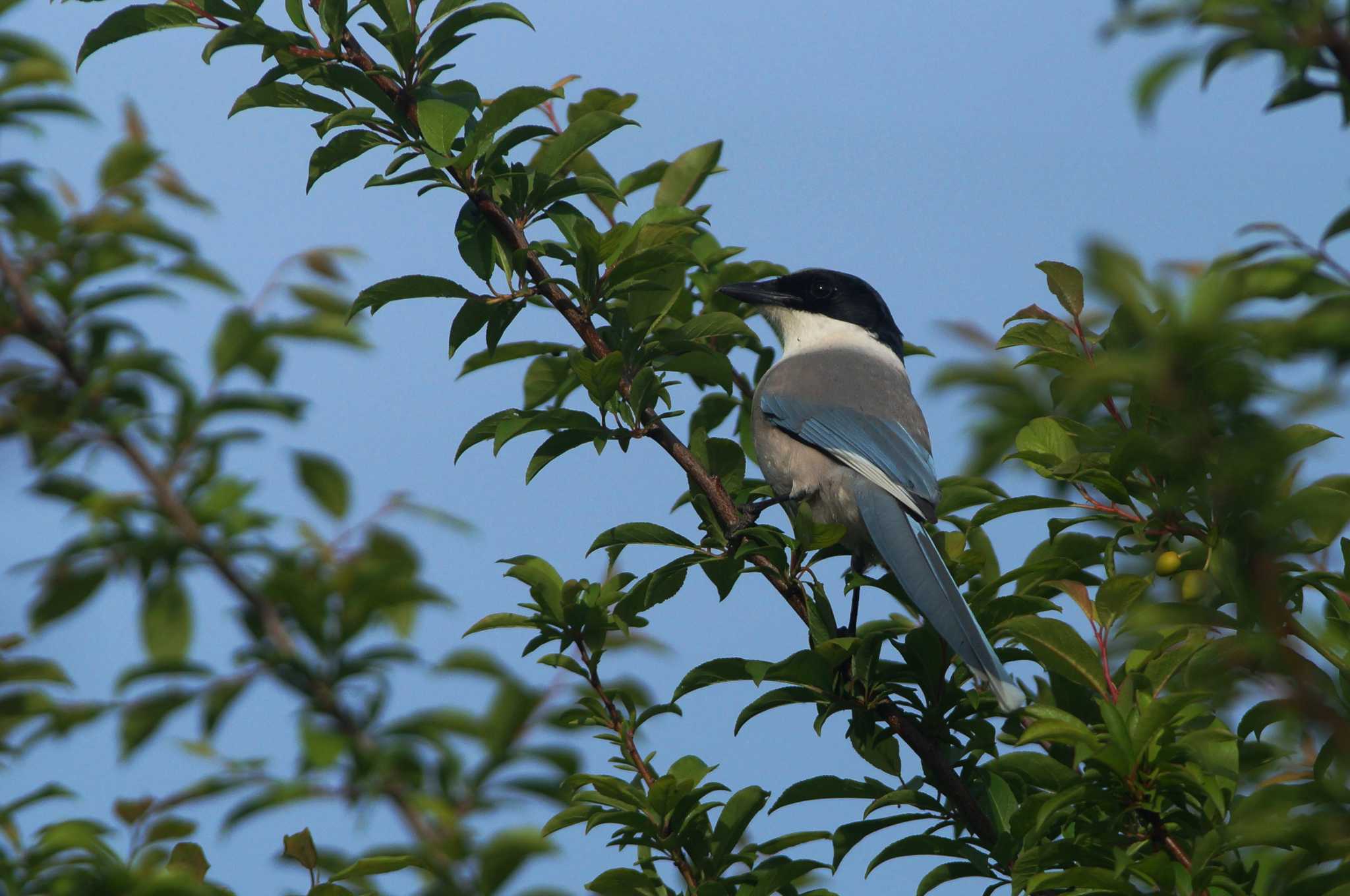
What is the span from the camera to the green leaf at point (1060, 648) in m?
2.88

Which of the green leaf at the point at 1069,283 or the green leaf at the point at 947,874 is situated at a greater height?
the green leaf at the point at 1069,283

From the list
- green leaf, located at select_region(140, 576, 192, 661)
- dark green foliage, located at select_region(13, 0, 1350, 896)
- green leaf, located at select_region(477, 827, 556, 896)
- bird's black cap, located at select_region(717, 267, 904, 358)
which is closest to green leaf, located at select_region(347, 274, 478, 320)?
dark green foliage, located at select_region(13, 0, 1350, 896)

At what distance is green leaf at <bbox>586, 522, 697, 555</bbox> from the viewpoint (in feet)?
11.2

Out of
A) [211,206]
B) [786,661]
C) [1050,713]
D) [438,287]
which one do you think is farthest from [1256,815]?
[211,206]

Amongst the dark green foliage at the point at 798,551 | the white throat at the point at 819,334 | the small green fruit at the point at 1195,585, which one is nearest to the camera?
the dark green foliage at the point at 798,551

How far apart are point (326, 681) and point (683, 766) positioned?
1.58m

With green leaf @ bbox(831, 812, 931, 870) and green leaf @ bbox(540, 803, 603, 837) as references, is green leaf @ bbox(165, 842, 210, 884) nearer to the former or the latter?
green leaf @ bbox(540, 803, 603, 837)

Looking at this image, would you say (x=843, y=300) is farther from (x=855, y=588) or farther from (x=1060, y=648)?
(x=1060, y=648)

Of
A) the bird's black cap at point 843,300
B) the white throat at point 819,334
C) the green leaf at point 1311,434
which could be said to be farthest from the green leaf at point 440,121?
the white throat at point 819,334

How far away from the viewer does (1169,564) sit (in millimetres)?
3166

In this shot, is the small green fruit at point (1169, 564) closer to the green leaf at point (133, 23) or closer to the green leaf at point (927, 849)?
the green leaf at point (927, 849)

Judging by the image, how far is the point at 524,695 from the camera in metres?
1.97

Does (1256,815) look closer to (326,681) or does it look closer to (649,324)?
(326,681)

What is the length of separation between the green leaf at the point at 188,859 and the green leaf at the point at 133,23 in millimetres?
1988
